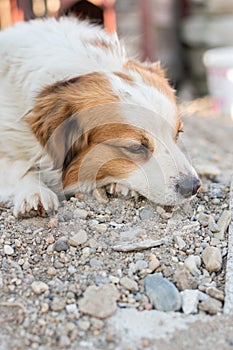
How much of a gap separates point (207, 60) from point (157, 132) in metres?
4.22

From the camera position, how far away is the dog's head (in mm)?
2816

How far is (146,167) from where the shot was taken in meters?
2.83

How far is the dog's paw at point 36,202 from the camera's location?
2811 mm

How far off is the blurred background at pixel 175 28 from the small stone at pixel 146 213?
3041 mm

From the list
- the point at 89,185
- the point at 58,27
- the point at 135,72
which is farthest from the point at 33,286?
the point at 58,27

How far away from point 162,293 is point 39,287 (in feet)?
1.58

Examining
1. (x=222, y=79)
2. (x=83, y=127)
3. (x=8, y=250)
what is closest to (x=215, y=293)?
(x=8, y=250)

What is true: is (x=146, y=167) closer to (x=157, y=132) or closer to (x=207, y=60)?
(x=157, y=132)

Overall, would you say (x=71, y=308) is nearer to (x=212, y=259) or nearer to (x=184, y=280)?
(x=184, y=280)

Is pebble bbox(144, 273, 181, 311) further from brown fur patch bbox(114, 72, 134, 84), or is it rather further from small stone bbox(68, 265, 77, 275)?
brown fur patch bbox(114, 72, 134, 84)

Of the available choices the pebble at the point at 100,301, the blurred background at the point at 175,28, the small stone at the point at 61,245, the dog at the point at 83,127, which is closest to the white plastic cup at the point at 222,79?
the blurred background at the point at 175,28

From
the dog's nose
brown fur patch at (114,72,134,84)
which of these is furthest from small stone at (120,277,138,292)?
brown fur patch at (114,72,134,84)

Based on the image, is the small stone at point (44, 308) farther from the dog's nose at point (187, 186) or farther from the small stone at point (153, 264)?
the dog's nose at point (187, 186)

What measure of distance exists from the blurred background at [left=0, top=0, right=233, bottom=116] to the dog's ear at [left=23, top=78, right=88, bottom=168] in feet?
9.10
